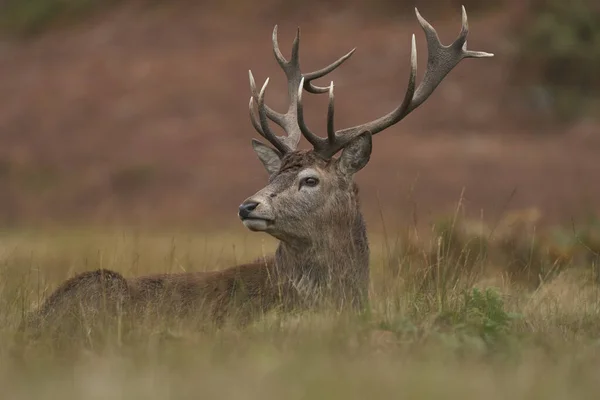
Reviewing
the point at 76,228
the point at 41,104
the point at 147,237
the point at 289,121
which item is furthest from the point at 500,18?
the point at 289,121

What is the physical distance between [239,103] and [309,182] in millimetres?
28621

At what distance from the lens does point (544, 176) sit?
3231 cm

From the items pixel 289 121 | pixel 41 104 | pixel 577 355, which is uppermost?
pixel 41 104

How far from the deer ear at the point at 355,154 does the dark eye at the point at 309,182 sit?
0.29m

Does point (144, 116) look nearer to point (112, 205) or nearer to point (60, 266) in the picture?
point (112, 205)

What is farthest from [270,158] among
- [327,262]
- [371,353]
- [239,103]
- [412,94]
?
[239,103]

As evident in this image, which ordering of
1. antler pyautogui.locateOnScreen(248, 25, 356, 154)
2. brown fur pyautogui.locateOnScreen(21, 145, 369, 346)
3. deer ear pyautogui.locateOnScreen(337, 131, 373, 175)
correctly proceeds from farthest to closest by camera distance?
1. antler pyautogui.locateOnScreen(248, 25, 356, 154)
2. deer ear pyautogui.locateOnScreen(337, 131, 373, 175)
3. brown fur pyautogui.locateOnScreen(21, 145, 369, 346)

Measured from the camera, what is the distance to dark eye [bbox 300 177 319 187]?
943cm

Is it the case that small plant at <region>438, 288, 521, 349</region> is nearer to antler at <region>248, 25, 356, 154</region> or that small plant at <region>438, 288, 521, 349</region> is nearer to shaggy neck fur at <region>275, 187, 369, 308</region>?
shaggy neck fur at <region>275, 187, 369, 308</region>

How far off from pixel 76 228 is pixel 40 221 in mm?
2417

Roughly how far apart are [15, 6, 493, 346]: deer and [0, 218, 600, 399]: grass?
0.33 metres

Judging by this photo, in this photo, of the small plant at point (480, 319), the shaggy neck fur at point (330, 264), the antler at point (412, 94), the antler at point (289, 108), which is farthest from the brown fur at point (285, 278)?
the small plant at point (480, 319)

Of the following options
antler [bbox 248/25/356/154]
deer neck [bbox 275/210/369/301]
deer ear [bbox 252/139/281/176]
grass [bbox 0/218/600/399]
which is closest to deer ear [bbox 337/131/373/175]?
antler [bbox 248/25/356/154]

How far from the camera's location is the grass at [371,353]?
594 centimetres
